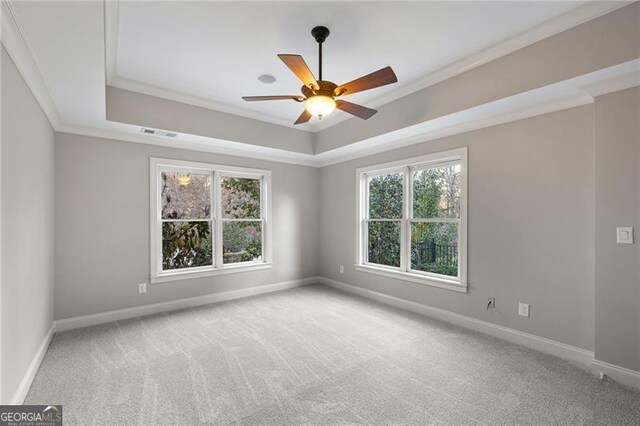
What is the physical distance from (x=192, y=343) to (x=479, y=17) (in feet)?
12.9

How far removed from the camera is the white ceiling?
7.40ft

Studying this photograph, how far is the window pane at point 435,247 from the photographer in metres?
3.78

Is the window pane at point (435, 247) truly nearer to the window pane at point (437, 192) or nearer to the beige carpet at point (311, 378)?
the window pane at point (437, 192)

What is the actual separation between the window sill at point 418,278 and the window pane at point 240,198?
2020 mm

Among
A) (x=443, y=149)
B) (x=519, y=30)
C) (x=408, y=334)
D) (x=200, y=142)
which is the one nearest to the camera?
(x=519, y=30)

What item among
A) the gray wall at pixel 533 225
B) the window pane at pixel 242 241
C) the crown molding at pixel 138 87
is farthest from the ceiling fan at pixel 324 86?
the window pane at pixel 242 241

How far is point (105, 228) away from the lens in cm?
372

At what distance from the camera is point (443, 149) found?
3773 millimetres

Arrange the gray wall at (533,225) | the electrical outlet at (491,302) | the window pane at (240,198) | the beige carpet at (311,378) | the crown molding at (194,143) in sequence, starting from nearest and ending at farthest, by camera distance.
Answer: the beige carpet at (311,378)
the gray wall at (533,225)
the electrical outlet at (491,302)
the crown molding at (194,143)
the window pane at (240,198)

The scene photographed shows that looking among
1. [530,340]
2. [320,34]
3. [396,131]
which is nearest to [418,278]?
[530,340]

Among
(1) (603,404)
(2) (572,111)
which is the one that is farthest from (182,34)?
(1) (603,404)

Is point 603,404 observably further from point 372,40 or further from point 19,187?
point 19,187

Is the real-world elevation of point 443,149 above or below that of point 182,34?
below

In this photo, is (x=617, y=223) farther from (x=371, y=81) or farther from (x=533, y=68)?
(x=371, y=81)
